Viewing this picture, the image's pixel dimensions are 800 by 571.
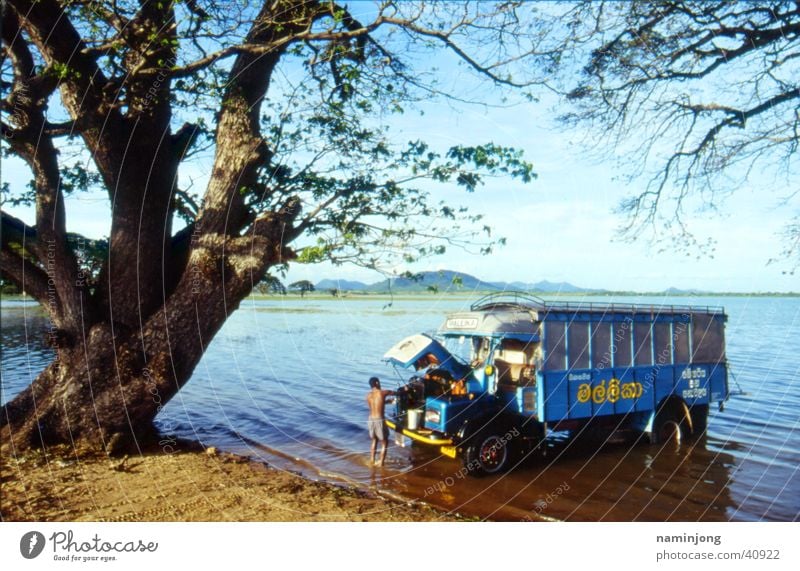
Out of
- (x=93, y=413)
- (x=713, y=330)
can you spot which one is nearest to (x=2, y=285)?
(x=93, y=413)

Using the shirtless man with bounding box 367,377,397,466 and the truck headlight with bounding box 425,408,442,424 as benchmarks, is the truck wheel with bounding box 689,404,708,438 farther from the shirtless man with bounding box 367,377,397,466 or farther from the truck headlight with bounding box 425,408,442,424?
the shirtless man with bounding box 367,377,397,466

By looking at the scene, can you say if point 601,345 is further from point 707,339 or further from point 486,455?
point 707,339

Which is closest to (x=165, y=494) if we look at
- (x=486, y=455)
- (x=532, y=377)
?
(x=486, y=455)

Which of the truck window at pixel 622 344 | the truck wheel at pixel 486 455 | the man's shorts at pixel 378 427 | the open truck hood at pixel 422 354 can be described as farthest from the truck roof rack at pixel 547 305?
the man's shorts at pixel 378 427

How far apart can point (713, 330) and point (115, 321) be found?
37.8ft

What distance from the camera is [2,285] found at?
332 inches

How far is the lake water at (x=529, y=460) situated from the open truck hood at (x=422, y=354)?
2.46 feet

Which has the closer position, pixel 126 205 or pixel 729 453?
pixel 126 205

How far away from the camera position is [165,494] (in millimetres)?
6219

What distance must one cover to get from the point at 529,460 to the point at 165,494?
604cm

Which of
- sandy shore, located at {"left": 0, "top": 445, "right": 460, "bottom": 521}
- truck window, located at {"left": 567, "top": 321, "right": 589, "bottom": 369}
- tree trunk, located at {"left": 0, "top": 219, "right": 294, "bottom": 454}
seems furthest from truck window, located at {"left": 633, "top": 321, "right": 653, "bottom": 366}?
tree trunk, located at {"left": 0, "top": 219, "right": 294, "bottom": 454}

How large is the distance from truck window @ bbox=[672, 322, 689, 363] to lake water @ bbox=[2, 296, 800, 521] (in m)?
1.05

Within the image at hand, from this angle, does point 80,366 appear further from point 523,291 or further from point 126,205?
point 523,291

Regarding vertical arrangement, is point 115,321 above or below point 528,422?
above
